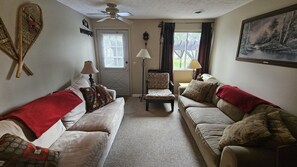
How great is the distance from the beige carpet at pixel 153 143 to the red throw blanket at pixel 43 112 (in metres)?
0.91

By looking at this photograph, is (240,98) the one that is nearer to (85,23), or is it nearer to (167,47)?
(167,47)

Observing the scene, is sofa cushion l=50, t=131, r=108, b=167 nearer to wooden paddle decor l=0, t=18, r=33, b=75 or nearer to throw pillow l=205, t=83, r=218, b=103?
wooden paddle decor l=0, t=18, r=33, b=75

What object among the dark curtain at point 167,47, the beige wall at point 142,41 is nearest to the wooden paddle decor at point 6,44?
the beige wall at point 142,41

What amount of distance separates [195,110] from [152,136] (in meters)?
0.91

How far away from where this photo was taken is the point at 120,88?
4727 millimetres

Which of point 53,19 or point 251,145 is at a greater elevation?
point 53,19

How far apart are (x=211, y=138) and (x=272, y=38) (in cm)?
166

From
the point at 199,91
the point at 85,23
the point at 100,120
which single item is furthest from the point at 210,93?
the point at 85,23

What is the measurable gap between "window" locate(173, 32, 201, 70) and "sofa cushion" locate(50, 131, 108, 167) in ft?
10.9

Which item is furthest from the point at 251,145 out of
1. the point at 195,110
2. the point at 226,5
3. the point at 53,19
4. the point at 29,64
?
the point at 53,19

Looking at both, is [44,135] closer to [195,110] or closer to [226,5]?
[195,110]

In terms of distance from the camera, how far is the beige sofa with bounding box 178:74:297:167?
1.30 meters

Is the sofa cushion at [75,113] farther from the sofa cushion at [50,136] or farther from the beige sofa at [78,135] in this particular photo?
the sofa cushion at [50,136]

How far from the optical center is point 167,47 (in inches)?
169
